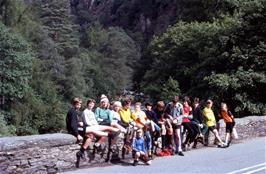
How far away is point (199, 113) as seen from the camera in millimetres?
15625

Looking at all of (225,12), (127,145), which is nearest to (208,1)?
(225,12)

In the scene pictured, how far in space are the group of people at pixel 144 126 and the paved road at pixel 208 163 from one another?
0.43m

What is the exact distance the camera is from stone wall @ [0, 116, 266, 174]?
32.4 ft

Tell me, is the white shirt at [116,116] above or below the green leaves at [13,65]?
below

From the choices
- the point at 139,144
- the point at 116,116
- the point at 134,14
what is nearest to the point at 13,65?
the point at 116,116

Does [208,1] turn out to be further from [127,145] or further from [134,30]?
[134,30]

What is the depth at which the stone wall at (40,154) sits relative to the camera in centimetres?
987

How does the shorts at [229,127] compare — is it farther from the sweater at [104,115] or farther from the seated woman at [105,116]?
the sweater at [104,115]

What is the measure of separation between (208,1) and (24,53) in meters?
19.3

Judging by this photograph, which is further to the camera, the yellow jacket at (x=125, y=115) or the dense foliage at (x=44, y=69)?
the dense foliage at (x=44, y=69)

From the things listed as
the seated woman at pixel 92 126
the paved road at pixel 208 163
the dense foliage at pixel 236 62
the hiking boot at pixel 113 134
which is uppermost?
the dense foliage at pixel 236 62

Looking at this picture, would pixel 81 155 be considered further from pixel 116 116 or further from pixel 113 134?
pixel 116 116

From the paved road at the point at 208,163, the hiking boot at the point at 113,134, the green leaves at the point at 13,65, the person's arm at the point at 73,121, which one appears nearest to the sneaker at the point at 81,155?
the paved road at the point at 208,163

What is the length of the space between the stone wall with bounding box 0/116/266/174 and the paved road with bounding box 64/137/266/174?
384 millimetres
